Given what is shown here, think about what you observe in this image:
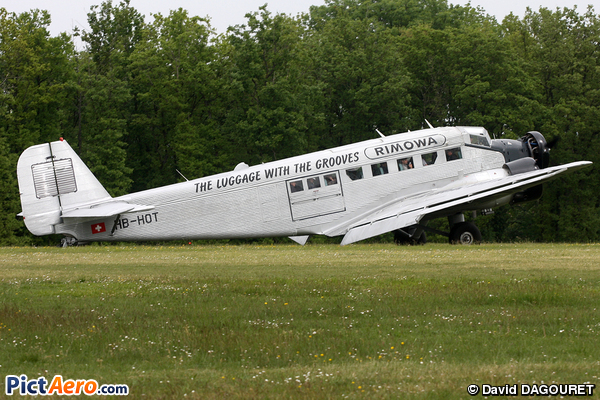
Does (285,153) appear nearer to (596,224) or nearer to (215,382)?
(596,224)

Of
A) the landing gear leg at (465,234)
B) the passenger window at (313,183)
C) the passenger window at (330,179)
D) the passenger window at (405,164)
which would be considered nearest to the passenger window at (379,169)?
the passenger window at (405,164)

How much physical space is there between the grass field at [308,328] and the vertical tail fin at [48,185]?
8.81 metres

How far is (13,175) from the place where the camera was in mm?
50156

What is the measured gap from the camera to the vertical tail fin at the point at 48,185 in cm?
2511

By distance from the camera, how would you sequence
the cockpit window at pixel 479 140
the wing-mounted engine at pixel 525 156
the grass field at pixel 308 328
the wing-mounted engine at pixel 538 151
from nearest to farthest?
the grass field at pixel 308 328 → the wing-mounted engine at pixel 525 156 → the cockpit window at pixel 479 140 → the wing-mounted engine at pixel 538 151

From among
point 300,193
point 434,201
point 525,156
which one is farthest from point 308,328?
point 525,156

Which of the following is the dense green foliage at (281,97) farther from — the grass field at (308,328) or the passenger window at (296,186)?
the grass field at (308,328)

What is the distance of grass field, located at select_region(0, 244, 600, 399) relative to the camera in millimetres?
7492

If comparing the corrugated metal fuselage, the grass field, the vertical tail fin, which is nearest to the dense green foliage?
the vertical tail fin

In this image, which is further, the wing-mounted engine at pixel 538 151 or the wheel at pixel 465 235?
the wing-mounted engine at pixel 538 151

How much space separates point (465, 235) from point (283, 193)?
22.0 feet

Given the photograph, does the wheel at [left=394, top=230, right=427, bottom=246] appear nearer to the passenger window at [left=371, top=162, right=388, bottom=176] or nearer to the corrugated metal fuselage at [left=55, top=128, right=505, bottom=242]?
the corrugated metal fuselage at [left=55, top=128, right=505, bottom=242]

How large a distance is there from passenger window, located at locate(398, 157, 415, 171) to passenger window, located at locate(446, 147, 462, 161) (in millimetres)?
1341

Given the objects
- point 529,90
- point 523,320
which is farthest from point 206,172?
point 523,320
